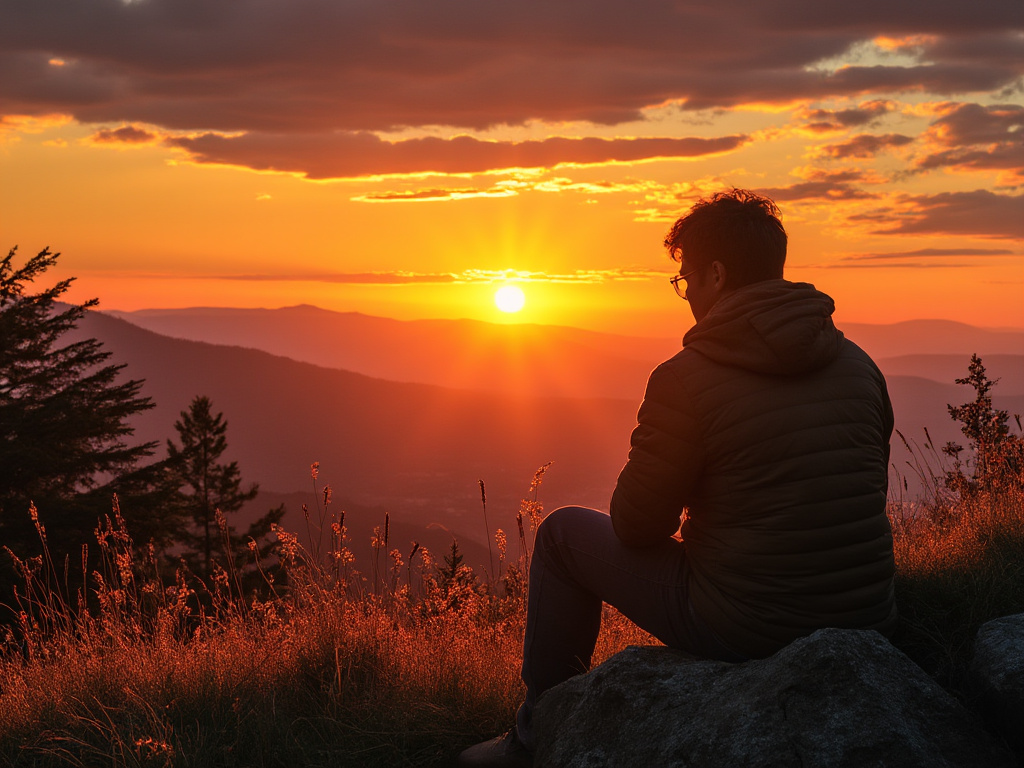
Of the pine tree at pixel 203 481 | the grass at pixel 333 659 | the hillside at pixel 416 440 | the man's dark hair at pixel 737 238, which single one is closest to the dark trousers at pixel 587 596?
the grass at pixel 333 659

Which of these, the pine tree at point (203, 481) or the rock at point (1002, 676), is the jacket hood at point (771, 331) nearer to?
the rock at point (1002, 676)

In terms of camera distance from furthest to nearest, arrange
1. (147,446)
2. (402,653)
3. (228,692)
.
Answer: (147,446) → (402,653) → (228,692)

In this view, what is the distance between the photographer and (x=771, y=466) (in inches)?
102

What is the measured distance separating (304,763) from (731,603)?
1.93m

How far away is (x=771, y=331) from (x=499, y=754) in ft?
6.20

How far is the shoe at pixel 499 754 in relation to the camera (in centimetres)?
311

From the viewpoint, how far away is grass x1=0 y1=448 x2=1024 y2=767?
346 cm

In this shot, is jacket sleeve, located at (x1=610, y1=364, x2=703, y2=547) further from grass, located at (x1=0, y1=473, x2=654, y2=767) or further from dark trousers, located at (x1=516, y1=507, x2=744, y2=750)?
grass, located at (x1=0, y1=473, x2=654, y2=767)

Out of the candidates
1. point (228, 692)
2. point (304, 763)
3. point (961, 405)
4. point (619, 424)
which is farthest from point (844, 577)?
point (619, 424)

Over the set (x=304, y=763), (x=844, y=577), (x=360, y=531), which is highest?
(x=844, y=577)

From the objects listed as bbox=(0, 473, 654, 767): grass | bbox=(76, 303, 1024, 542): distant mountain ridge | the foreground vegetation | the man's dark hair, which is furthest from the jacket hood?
bbox=(76, 303, 1024, 542): distant mountain ridge

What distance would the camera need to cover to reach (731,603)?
8.97ft

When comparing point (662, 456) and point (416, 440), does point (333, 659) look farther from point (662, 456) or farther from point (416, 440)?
point (416, 440)

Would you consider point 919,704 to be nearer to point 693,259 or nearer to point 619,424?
point 693,259
